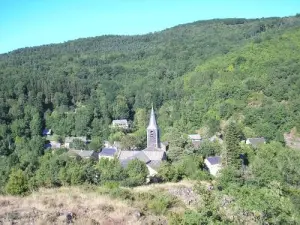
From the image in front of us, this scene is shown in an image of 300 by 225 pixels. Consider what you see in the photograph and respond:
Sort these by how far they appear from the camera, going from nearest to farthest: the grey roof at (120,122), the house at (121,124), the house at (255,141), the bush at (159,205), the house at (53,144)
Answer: the bush at (159,205) < the house at (255,141) < the house at (53,144) < the house at (121,124) < the grey roof at (120,122)

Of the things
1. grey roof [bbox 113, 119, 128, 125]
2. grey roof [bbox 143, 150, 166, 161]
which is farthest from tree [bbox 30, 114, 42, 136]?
grey roof [bbox 143, 150, 166, 161]

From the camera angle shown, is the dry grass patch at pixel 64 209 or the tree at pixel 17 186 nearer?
the dry grass patch at pixel 64 209

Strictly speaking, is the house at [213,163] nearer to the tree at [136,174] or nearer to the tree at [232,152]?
the tree at [232,152]

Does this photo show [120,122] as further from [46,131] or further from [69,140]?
[46,131]

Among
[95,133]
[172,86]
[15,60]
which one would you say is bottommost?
[95,133]

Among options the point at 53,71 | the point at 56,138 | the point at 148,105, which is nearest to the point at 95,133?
the point at 56,138

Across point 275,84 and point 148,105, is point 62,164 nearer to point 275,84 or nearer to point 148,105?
point 275,84

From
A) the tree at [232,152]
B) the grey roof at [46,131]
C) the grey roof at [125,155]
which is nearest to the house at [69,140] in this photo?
the grey roof at [46,131]
